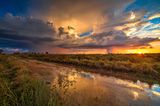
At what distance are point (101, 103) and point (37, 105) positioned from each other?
4.31 m

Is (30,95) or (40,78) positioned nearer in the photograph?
(30,95)

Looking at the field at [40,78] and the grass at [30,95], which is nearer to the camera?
the grass at [30,95]

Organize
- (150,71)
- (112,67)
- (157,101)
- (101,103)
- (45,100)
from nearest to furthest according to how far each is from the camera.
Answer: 1. (45,100)
2. (101,103)
3. (157,101)
4. (150,71)
5. (112,67)

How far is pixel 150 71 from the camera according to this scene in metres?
21.5

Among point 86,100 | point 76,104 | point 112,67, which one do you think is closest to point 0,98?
point 76,104

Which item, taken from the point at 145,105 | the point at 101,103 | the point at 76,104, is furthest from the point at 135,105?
the point at 76,104

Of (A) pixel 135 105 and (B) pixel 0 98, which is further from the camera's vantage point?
(A) pixel 135 105

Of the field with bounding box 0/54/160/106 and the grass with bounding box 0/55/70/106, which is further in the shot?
the field with bounding box 0/54/160/106

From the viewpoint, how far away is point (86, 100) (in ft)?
28.8

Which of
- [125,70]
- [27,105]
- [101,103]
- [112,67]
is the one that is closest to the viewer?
[27,105]

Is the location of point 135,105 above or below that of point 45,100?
below

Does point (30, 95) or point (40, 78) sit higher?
point (30, 95)

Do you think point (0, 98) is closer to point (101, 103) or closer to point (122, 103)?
point (101, 103)

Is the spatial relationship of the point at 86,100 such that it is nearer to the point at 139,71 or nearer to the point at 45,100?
the point at 45,100
